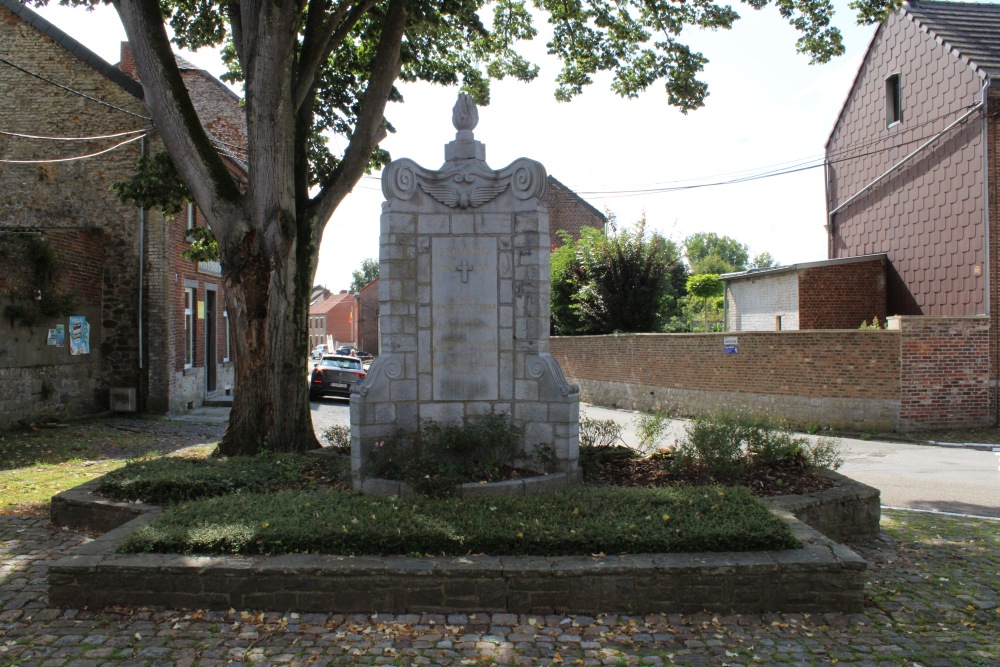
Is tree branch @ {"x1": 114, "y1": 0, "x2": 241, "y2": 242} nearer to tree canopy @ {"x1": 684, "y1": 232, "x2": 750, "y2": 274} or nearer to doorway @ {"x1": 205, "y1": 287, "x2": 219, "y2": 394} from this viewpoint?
doorway @ {"x1": 205, "y1": 287, "x2": 219, "y2": 394}

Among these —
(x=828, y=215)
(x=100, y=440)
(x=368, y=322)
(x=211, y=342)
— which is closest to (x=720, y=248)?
(x=368, y=322)

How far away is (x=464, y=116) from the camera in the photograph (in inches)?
296

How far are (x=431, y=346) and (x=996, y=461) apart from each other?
973 centimetres

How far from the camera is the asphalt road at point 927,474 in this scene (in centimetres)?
878

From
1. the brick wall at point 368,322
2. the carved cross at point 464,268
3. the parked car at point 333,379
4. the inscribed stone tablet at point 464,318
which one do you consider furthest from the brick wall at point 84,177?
the brick wall at point 368,322

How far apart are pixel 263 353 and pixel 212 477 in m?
2.64

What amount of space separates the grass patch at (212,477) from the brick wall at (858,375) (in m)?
11.0

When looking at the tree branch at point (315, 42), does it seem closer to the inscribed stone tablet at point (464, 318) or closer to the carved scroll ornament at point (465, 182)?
the carved scroll ornament at point (465, 182)

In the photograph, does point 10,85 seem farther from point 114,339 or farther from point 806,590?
point 806,590

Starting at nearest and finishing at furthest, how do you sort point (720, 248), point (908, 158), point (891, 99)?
1. point (908, 158)
2. point (891, 99)
3. point (720, 248)

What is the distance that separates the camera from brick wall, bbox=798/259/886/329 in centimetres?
1938

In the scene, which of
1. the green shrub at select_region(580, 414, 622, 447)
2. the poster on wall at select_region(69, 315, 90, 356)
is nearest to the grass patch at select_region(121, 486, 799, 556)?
the green shrub at select_region(580, 414, 622, 447)

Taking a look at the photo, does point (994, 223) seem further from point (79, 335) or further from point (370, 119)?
point (79, 335)

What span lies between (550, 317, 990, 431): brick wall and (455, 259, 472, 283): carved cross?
10556mm
